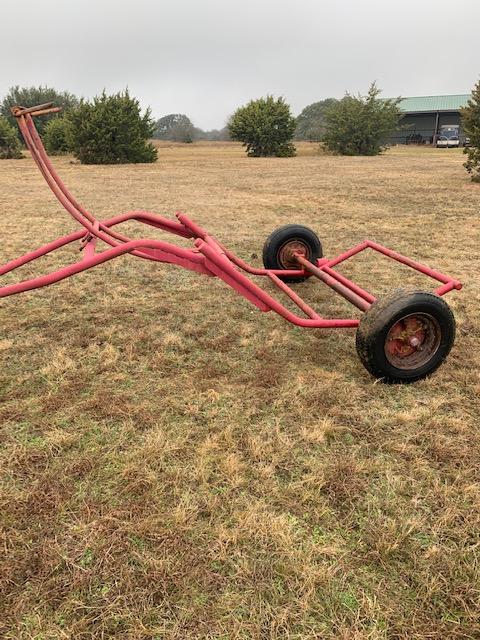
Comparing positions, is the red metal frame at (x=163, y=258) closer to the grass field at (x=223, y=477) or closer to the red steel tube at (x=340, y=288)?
the red steel tube at (x=340, y=288)

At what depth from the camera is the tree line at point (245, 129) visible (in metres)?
21.0

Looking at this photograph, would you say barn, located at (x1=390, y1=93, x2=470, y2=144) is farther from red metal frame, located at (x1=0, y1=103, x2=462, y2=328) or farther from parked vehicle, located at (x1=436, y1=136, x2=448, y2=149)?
red metal frame, located at (x1=0, y1=103, x2=462, y2=328)

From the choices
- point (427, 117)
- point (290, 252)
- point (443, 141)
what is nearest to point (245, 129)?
point (443, 141)

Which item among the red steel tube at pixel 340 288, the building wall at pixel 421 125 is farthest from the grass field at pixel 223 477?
the building wall at pixel 421 125

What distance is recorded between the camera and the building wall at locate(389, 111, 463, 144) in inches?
1754

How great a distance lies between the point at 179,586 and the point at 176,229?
2.81 meters

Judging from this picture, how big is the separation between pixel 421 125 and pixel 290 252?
50.0 meters

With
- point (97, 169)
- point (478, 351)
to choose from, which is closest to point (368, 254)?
point (478, 351)

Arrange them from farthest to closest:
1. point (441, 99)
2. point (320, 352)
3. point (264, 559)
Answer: point (441, 99) < point (320, 352) < point (264, 559)

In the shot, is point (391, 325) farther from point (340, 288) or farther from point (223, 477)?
point (223, 477)

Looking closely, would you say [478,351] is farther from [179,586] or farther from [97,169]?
[97,169]

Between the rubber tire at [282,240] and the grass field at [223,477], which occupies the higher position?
the rubber tire at [282,240]

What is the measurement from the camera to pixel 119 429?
254cm

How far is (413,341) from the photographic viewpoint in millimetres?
2936
